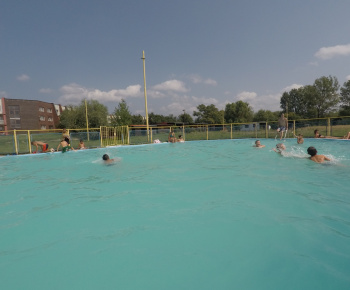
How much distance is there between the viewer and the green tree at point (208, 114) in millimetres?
77062

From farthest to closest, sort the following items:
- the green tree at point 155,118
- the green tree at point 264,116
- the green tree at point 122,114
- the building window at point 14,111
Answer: the green tree at point 264,116 → the green tree at point 155,118 → the building window at point 14,111 → the green tree at point 122,114

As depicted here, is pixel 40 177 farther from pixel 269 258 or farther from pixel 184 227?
pixel 269 258

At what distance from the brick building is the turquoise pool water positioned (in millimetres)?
60903

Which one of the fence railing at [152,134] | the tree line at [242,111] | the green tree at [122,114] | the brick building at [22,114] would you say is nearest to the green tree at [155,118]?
the tree line at [242,111]

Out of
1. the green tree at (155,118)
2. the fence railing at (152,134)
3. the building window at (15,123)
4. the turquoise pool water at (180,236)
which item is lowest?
the turquoise pool water at (180,236)

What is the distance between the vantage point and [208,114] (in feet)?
261

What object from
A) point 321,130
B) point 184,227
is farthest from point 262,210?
point 321,130

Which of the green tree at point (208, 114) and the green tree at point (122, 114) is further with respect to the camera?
the green tree at point (208, 114)

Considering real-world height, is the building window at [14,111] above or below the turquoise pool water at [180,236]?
above

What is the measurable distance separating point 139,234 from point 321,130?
2034 centimetres

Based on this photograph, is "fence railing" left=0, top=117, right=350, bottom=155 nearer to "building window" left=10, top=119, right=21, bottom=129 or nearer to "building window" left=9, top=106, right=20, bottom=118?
"building window" left=10, top=119, right=21, bottom=129

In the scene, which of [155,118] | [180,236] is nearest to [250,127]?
[180,236]

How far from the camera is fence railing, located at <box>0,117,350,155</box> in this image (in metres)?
14.3

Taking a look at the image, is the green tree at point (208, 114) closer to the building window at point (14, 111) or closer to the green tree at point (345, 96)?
the green tree at point (345, 96)
